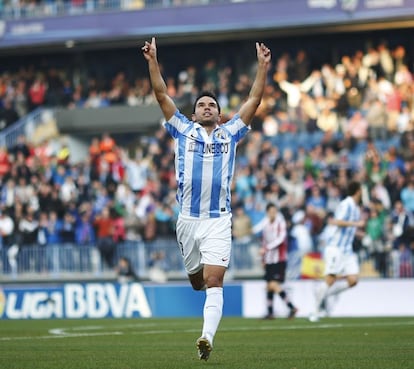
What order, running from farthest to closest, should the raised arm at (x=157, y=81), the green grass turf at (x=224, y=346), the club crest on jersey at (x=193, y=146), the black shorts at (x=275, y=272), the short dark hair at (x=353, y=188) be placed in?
the black shorts at (x=275, y=272), the short dark hair at (x=353, y=188), the club crest on jersey at (x=193, y=146), the raised arm at (x=157, y=81), the green grass turf at (x=224, y=346)

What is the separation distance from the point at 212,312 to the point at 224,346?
250 cm

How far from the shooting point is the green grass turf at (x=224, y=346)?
33.0 feet

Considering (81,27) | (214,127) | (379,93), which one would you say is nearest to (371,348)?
(214,127)

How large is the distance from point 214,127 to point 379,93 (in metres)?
18.2

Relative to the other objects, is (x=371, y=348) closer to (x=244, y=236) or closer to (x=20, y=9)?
(x=244, y=236)

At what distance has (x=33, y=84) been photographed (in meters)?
36.4

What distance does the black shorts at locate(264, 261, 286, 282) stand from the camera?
2111cm

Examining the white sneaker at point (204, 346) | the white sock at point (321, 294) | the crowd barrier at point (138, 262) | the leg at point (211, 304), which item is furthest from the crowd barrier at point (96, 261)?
the white sneaker at point (204, 346)

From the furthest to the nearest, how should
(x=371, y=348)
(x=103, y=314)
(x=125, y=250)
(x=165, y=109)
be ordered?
(x=125, y=250) < (x=103, y=314) < (x=371, y=348) < (x=165, y=109)

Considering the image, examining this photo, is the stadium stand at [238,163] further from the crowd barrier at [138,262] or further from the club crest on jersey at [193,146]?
the club crest on jersey at [193,146]

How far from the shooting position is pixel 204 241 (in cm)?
1061

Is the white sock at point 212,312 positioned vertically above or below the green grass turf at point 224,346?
above

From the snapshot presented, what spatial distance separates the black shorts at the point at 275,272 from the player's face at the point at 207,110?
1063cm

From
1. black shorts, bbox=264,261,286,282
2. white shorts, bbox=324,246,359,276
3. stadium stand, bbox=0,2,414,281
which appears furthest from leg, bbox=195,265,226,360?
stadium stand, bbox=0,2,414,281
